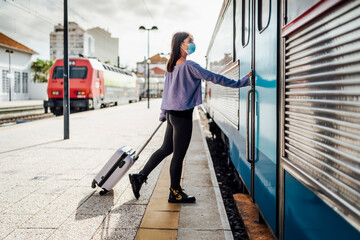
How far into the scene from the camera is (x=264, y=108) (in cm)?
251

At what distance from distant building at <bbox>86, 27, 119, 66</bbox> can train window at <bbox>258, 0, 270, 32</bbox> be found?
97004 mm

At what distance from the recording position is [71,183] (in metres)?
4.25

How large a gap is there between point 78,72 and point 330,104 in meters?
17.6

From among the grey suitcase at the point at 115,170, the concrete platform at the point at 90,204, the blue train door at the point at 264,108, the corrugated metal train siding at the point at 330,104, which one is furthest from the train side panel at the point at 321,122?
the grey suitcase at the point at 115,170

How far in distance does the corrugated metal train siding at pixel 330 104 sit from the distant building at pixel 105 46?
3859 inches

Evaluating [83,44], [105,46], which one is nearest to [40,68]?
[83,44]

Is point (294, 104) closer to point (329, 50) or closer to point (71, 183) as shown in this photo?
point (329, 50)

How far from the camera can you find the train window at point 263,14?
2.47 metres

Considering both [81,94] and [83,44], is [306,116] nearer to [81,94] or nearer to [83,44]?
[81,94]

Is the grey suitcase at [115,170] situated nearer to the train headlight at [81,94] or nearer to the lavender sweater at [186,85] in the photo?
the lavender sweater at [186,85]

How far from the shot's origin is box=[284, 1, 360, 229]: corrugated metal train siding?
1.25 m

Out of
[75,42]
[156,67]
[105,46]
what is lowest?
[156,67]

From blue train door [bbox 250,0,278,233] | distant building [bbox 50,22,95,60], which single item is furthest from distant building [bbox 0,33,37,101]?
distant building [bbox 50,22,95,60]

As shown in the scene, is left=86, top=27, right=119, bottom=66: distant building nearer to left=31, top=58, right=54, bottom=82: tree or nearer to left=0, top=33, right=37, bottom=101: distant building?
left=31, top=58, right=54, bottom=82: tree
